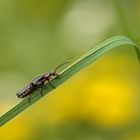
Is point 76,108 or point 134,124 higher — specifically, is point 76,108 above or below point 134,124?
A: above

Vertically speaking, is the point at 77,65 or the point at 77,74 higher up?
the point at 77,65

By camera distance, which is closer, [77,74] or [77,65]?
[77,65]

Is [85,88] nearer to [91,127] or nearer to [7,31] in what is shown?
[91,127]

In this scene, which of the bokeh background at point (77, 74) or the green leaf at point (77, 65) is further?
the bokeh background at point (77, 74)

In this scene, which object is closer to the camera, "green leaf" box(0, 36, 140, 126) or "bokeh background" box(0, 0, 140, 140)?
"green leaf" box(0, 36, 140, 126)

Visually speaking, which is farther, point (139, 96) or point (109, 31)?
point (109, 31)

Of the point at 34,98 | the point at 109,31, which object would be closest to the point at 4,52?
the point at 109,31

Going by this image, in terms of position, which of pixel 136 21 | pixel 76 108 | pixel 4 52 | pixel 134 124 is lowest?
pixel 134 124

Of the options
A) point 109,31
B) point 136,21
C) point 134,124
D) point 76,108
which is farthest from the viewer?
point 109,31
